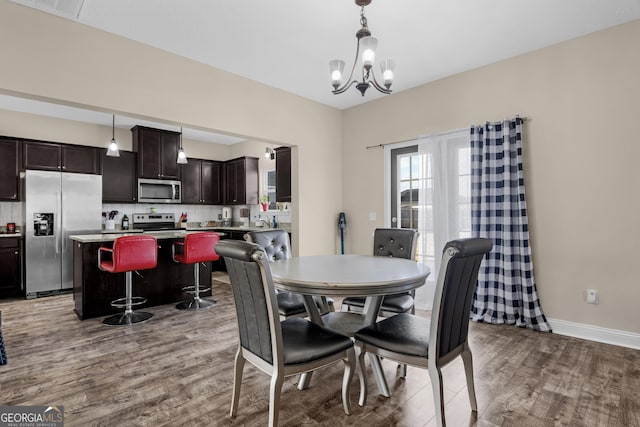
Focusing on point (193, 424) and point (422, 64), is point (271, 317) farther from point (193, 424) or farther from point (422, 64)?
point (422, 64)

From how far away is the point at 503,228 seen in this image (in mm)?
3428

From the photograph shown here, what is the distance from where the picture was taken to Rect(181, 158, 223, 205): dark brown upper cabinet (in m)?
6.65

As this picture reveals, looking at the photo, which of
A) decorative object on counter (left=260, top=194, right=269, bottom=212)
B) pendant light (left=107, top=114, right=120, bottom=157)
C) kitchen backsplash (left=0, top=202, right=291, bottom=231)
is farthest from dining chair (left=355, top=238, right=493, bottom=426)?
decorative object on counter (left=260, top=194, right=269, bottom=212)

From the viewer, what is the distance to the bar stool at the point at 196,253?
4.03 meters

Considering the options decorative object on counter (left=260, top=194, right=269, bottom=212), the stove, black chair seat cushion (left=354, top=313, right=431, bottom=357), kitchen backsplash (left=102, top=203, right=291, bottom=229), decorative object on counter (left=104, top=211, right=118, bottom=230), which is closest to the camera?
black chair seat cushion (left=354, top=313, right=431, bottom=357)

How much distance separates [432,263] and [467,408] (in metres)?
2.33

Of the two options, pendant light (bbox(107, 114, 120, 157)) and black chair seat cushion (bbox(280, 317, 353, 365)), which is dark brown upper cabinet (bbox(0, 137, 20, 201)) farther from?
black chair seat cushion (bbox(280, 317, 353, 365))

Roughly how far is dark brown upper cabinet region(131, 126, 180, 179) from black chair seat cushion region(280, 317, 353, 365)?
16.6ft

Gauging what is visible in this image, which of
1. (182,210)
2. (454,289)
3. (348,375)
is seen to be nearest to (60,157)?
(182,210)

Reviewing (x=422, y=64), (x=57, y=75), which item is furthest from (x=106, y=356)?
(x=422, y=64)

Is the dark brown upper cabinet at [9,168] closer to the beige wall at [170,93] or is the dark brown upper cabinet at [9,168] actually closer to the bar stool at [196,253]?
the bar stool at [196,253]

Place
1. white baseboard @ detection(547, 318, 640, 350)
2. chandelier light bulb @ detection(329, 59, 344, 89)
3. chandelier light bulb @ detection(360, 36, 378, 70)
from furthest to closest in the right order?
white baseboard @ detection(547, 318, 640, 350)
chandelier light bulb @ detection(329, 59, 344, 89)
chandelier light bulb @ detection(360, 36, 378, 70)

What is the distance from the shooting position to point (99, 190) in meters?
5.35

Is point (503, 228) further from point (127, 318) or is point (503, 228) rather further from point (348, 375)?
point (127, 318)
